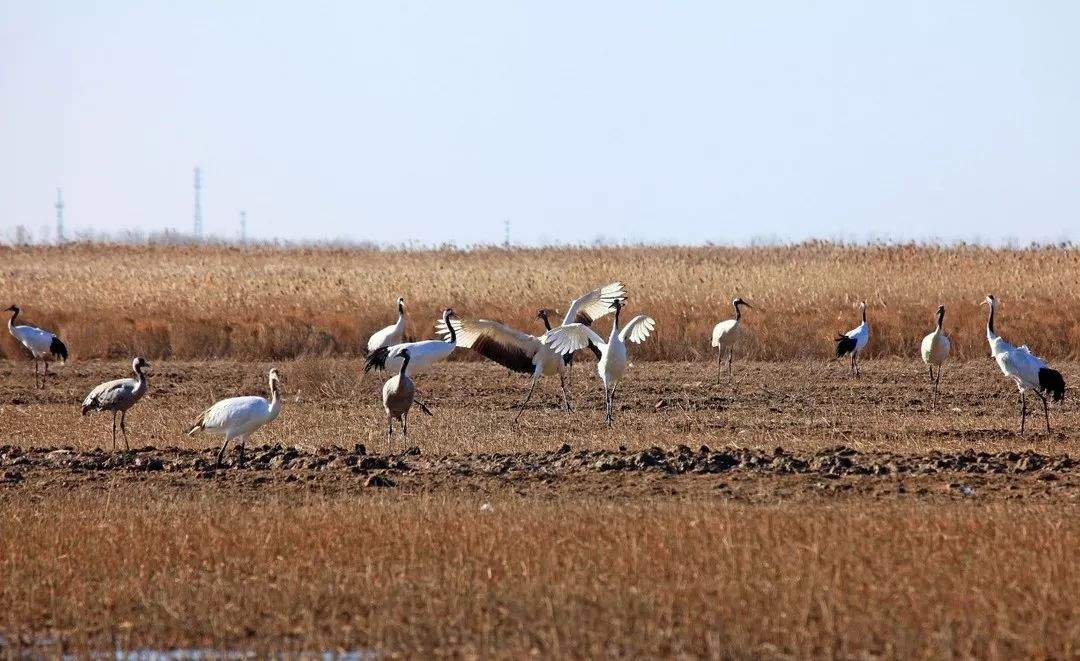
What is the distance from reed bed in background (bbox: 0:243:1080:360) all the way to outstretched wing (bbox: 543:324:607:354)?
21.1 feet

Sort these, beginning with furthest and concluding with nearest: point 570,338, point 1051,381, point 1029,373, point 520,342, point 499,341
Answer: point 499,341 < point 520,342 < point 570,338 < point 1029,373 < point 1051,381

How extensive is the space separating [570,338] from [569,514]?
656 cm

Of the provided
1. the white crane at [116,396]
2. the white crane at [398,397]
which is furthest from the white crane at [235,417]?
the white crane at [116,396]

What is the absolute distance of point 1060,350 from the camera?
21.7m

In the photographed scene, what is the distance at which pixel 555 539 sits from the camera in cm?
827

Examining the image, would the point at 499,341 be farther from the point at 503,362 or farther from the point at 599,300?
the point at 599,300

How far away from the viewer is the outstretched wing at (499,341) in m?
16.3

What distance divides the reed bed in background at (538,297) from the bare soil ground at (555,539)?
7.80 m

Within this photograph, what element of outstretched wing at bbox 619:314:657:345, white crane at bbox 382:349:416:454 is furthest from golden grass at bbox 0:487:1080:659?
outstretched wing at bbox 619:314:657:345

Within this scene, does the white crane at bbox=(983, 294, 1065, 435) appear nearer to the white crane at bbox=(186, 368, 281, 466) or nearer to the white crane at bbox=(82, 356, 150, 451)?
the white crane at bbox=(186, 368, 281, 466)

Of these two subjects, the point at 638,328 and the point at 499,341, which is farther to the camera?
the point at 638,328

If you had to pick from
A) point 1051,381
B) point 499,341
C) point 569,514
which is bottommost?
point 569,514

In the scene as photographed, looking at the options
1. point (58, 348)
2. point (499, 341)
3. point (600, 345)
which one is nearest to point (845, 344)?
point (600, 345)

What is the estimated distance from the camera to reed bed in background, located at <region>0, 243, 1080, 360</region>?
73.8 feet
